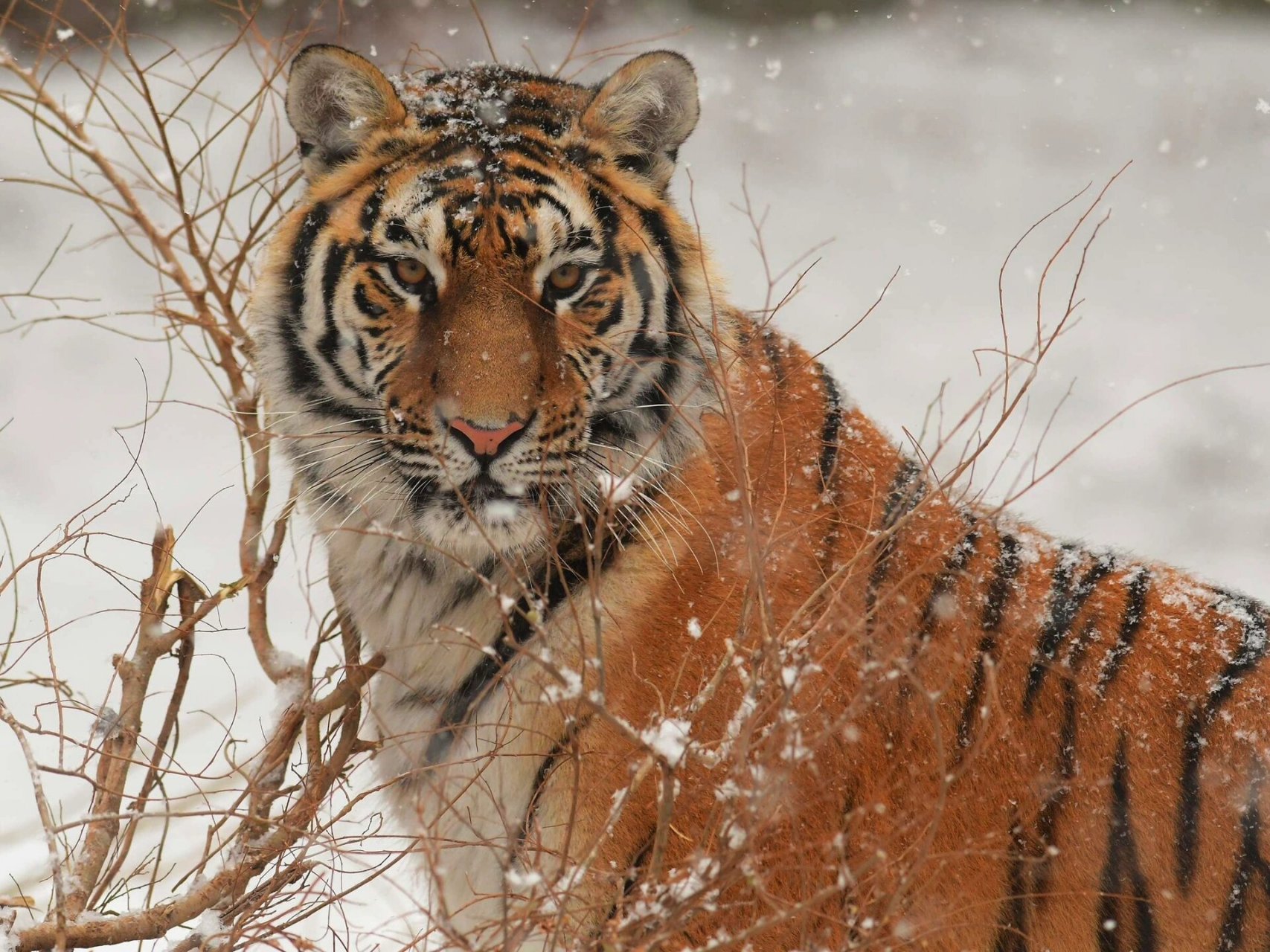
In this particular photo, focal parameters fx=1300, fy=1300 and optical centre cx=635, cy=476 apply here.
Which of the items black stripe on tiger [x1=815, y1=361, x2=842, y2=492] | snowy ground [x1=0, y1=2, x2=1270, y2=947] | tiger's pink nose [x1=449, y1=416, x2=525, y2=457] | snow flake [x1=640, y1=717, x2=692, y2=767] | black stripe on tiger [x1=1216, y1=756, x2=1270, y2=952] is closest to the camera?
snow flake [x1=640, y1=717, x2=692, y2=767]

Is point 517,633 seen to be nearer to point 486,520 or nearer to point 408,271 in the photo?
point 486,520

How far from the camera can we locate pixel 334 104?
6.07 feet

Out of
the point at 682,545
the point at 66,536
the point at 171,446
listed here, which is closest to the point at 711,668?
the point at 682,545

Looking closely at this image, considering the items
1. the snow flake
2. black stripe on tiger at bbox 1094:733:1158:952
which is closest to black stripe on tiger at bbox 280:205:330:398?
the snow flake

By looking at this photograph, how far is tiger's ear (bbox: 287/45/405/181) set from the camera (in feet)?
5.88

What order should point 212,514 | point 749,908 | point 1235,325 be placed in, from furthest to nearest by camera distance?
point 1235,325, point 212,514, point 749,908

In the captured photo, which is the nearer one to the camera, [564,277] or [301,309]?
[564,277]

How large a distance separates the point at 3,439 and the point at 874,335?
430 centimetres

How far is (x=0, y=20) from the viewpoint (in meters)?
2.17

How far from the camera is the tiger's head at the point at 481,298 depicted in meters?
1.70

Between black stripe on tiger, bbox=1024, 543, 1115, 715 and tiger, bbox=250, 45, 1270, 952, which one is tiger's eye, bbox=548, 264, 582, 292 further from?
black stripe on tiger, bbox=1024, 543, 1115, 715

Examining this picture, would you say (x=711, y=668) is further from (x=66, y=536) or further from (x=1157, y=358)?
(x=1157, y=358)

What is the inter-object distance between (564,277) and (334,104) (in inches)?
16.9

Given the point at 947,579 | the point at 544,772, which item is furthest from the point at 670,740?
the point at 947,579
